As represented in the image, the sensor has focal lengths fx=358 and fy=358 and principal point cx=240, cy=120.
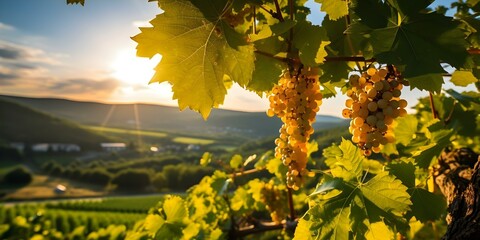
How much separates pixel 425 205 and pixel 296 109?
914 mm

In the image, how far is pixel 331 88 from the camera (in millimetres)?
1863

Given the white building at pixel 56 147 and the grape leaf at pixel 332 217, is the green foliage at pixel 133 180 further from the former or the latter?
the grape leaf at pixel 332 217

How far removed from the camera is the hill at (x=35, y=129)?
94188 millimetres

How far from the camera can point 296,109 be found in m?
1.53

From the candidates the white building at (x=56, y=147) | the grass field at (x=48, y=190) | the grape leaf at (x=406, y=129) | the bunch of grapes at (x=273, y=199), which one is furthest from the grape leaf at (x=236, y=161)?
the white building at (x=56, y=147)

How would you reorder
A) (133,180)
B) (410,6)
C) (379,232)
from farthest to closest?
(133,180) → (379,232) → (410,6)

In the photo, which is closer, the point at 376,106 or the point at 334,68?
the point at 376,106

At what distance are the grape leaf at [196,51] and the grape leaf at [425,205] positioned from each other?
1149 millimetres

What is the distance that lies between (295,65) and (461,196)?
1101 mm

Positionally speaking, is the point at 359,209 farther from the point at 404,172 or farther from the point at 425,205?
the point at 425,205

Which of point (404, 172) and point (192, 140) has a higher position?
point (404, 172)

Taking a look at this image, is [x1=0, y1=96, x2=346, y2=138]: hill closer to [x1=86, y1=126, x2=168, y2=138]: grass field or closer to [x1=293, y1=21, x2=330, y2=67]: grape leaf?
[x1=86, y1=126, x2=168, y2=138]: grass field

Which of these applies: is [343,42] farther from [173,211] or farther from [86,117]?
[86,117]

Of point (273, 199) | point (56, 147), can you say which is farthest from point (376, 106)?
point (56, 147)
